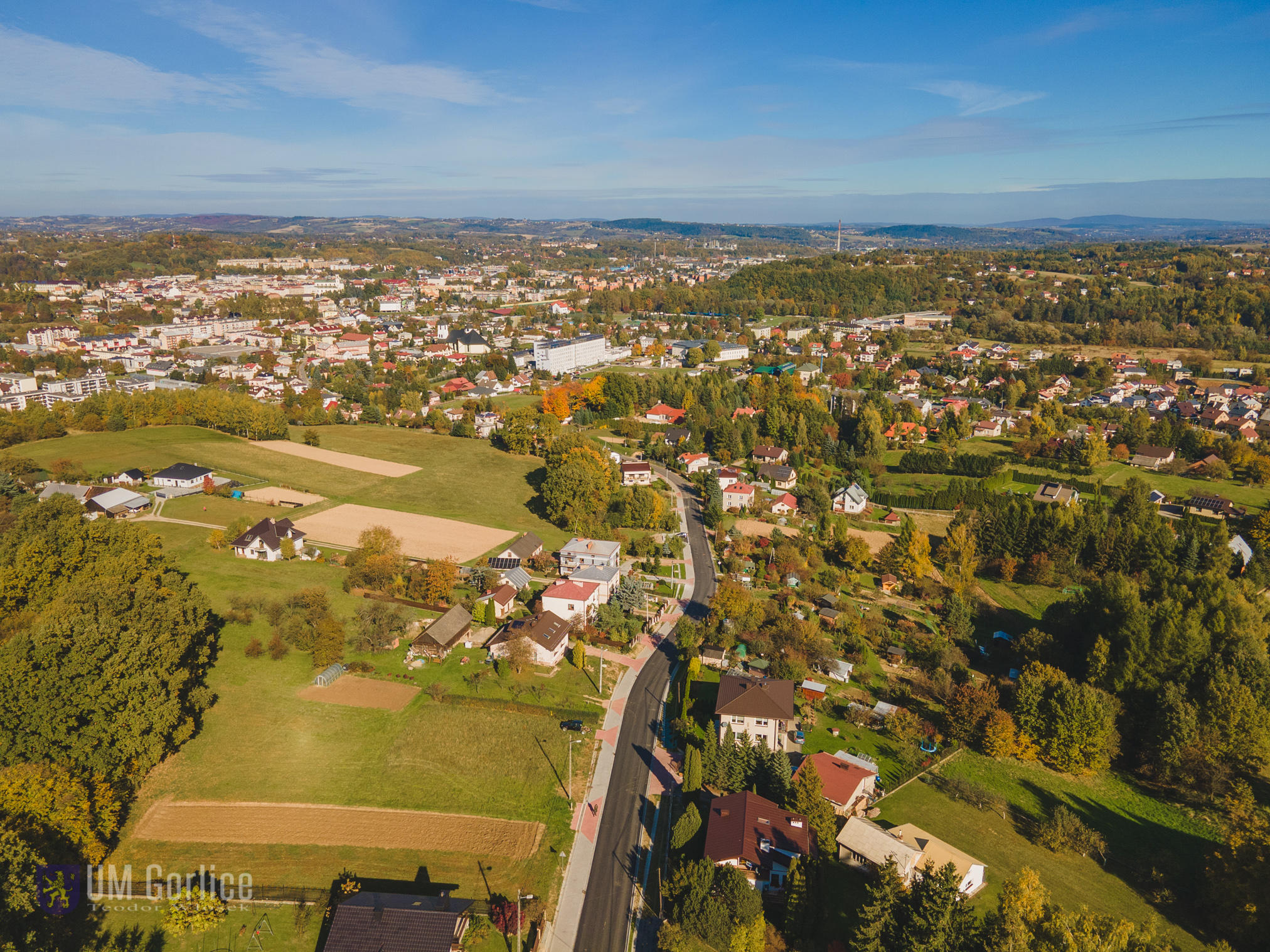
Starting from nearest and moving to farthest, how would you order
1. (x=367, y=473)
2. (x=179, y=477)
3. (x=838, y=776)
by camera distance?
(x=838, y=776)
(x=179, y=477)
(x=367, y=473)

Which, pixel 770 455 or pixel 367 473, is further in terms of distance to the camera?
pixel 770 455

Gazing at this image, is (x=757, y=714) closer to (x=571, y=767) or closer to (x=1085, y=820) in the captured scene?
(x=571, y=767)

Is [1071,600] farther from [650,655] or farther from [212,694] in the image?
[212,694]

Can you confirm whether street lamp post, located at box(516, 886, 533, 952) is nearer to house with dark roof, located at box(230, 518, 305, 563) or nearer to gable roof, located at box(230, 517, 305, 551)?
house with dark roof, located at box(230, 518, 305, 563)

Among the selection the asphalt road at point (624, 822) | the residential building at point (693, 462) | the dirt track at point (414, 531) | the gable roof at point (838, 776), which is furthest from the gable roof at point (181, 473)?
the gable roof at point (838, 776)

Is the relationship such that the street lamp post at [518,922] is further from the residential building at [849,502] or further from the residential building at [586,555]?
the residential building at [849,502]

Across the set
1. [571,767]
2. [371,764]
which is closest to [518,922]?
[571,767]
